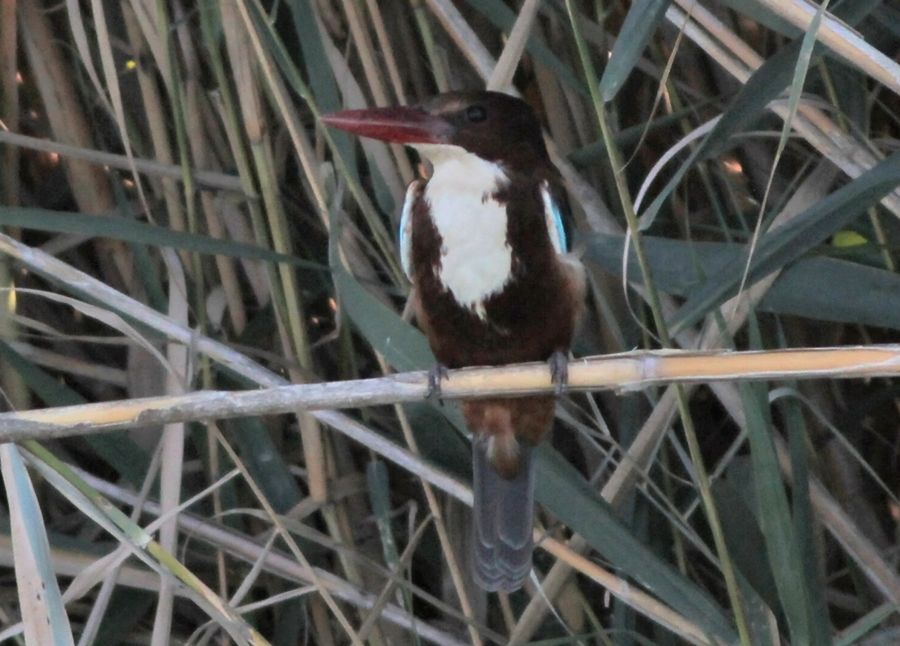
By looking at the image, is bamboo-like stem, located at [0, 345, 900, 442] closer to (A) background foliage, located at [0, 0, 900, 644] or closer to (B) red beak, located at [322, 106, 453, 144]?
(A) background foliage, located at [0, 0, 900, 644]

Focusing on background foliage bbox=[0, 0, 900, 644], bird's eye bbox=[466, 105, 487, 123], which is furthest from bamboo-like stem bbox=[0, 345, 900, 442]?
bird's eye bbox=[466, 105, 487, 123]

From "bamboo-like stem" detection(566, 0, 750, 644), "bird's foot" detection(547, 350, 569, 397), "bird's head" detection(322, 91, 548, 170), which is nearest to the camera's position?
"bamboo-like stem" detection(566, 0, 750, 644)

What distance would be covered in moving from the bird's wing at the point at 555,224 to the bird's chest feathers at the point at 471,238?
5 cm

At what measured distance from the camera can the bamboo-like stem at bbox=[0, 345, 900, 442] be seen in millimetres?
999

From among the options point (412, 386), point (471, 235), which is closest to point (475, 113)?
point (471, 235)

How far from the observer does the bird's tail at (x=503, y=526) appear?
1.46 meters

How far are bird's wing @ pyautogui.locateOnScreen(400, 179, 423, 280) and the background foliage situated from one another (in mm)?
28

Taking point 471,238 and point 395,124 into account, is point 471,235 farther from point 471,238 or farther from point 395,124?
point 395,124

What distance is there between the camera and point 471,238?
1.42 metres

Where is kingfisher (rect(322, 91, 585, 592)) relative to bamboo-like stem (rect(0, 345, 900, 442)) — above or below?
above

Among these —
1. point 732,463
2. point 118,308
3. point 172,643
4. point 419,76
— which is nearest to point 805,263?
point 732,463

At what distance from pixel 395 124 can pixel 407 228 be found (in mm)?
141

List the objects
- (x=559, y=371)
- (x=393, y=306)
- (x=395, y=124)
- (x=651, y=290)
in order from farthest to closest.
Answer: (x=393, y=306)
(x=395, y=124)
(x=559, y=371)
(x=651, y=290)

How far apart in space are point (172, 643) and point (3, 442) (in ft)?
2.15
